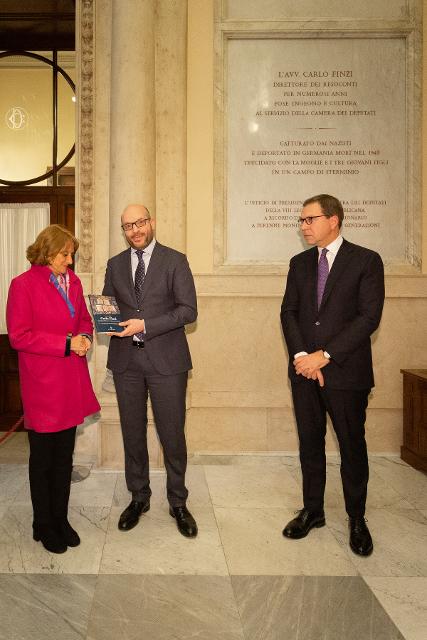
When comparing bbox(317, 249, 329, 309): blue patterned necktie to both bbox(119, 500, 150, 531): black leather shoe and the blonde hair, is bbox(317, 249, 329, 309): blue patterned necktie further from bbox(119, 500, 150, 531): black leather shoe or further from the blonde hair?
bbox(119, 500, 150, 531): black leather shoe

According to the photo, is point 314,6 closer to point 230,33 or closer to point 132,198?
point 230,33

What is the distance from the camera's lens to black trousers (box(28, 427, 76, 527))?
2.79 m

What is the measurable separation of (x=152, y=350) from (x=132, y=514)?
103 cm

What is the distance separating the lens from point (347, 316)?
291cm

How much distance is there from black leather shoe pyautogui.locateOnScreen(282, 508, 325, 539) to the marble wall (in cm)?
162

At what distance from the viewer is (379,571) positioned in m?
2.63

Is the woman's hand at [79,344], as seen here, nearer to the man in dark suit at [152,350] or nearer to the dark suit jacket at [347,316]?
the man in dark suit at [152,350]

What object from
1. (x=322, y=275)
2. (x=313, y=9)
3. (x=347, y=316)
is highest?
(x=313, y=9)

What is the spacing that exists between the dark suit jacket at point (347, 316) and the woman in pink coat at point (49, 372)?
1.28 metres

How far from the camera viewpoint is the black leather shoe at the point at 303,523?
3.02m

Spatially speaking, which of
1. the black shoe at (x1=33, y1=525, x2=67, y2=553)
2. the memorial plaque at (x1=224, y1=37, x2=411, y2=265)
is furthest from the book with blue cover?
the memorial plaque at (x1=224, y1=37, x2=411, y2=265)

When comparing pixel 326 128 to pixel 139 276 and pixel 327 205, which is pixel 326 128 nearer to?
pixel 327 205

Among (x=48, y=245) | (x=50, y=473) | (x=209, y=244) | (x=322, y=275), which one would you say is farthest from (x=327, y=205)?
(x=50, y=473)

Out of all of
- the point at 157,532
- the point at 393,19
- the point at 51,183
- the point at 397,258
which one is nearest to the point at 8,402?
the point at 51,183
